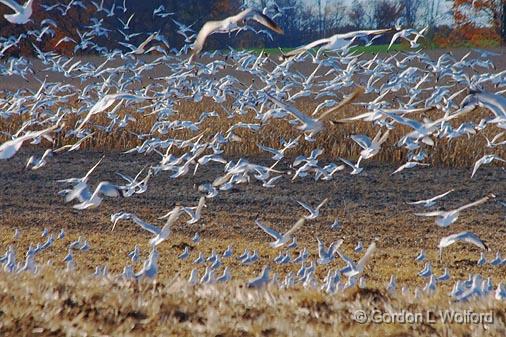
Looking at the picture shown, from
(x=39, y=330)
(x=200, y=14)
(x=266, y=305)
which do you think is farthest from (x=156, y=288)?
(x=200, y=14)

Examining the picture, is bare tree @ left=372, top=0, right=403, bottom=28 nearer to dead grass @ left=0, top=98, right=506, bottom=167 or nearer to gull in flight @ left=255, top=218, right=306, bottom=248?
dead grass @ left=0, top=98, right=506, bottom=167

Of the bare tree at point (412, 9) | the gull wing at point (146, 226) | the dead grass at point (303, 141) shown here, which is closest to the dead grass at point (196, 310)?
the gull wing at point (146, 226)

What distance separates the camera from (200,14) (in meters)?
45.3

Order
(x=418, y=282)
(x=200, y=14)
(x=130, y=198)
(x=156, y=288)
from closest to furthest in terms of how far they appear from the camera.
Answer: (x=156, y=288), (x=418, y=282), (x=130, y=198), (x=200, y=14)

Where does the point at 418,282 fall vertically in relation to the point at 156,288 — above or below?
below

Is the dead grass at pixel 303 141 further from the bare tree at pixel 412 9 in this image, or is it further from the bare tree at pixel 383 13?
the bare tree at pixel 412 9

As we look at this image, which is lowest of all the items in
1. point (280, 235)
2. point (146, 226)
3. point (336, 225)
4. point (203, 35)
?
point (336, 225)

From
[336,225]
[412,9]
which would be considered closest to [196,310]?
[336,225]

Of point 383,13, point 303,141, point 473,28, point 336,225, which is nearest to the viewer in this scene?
point 336,225

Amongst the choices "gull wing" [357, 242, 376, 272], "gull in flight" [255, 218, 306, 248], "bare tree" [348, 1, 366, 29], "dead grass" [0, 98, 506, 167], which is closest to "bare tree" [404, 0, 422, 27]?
"bare tree" [348, 1, 366, 29]

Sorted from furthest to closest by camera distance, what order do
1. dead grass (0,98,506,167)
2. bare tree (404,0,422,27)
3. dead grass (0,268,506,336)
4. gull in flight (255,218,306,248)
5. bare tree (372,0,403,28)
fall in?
bare tree (404,0,422,27), bare tree (372,0,403,28), dead grass (0,98,506,167), gull in flight (255,218,306,248), dead grass (0,268,506,336)

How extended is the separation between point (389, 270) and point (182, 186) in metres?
6.77

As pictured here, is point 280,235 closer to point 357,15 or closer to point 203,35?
point 203,35

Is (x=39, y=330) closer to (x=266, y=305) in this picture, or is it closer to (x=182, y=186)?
(x=266, y=305)
